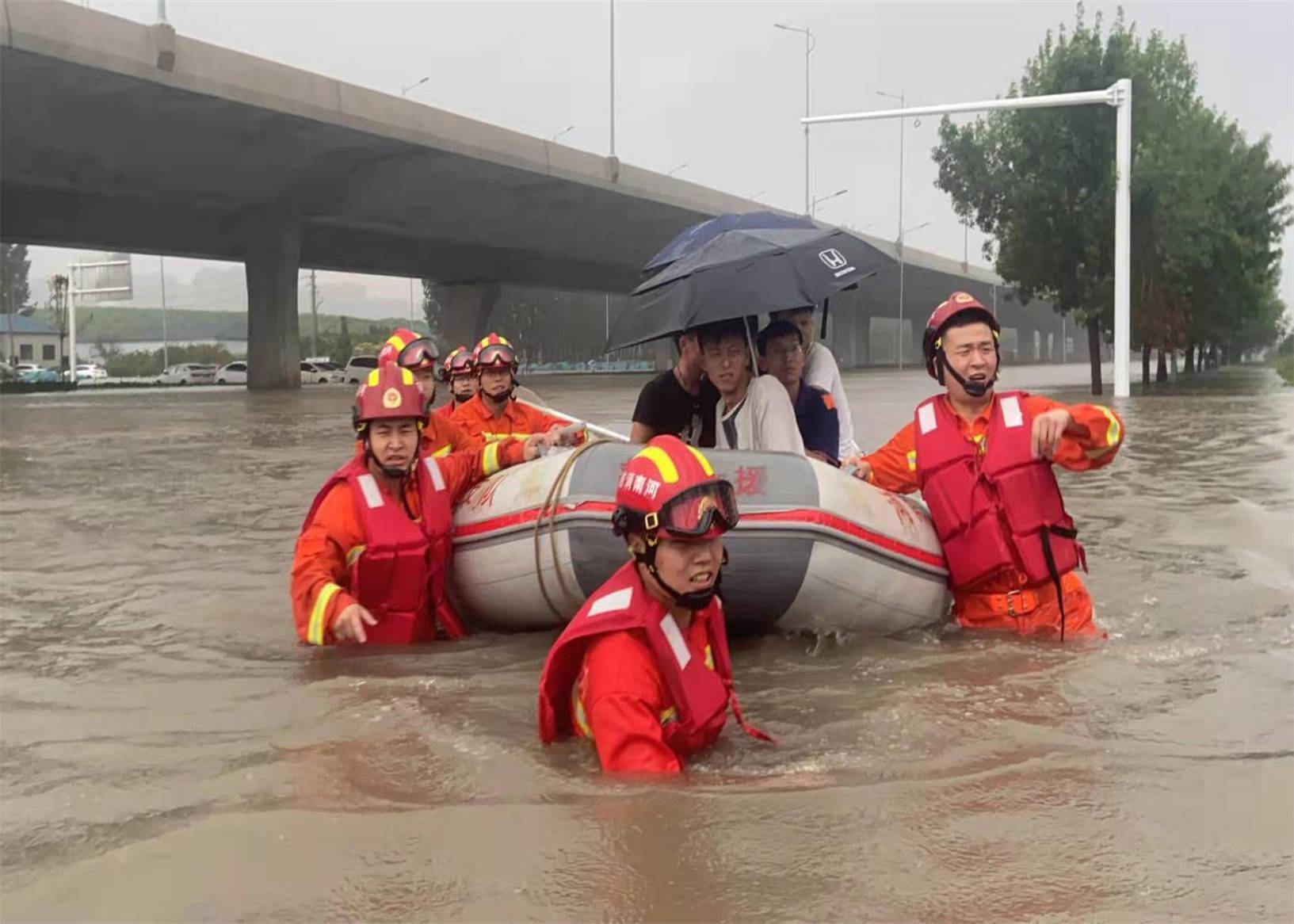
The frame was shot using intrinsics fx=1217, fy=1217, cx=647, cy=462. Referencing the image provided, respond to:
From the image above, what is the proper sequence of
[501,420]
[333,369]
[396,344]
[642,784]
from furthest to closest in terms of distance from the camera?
[333,369] < [501,420] < [396,344] < [642,784]

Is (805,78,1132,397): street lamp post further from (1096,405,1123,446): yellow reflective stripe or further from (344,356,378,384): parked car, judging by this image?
(344,356,378,384): parked car

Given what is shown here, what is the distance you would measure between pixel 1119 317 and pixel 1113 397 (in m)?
2.03

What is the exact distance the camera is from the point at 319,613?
3916 mm

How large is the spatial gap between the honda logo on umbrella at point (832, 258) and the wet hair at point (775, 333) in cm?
34

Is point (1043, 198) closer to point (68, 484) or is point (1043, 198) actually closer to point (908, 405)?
point (908, 405)

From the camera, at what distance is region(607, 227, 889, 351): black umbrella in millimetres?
4453

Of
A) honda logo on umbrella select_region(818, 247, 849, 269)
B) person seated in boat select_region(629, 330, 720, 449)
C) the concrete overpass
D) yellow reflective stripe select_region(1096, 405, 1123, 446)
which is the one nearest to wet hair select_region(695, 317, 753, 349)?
person seated in boat select_region(629, 330, 720, 449)

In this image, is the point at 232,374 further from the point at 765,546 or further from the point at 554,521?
the point at 765,546

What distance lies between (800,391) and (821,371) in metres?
0.14

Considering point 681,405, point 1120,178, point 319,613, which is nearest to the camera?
point 319,613

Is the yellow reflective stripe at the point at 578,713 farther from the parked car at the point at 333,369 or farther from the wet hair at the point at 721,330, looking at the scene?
the parked car at the point at 333,369

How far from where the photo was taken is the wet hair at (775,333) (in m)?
4.95

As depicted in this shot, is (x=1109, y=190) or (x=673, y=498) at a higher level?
(x=1109, y=190)

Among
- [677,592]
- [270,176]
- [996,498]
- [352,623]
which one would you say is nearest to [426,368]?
[352,623]
